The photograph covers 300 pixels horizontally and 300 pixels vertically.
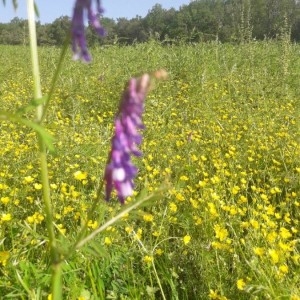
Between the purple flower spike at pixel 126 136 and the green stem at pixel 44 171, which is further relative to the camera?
the green stem at pixel 44 171

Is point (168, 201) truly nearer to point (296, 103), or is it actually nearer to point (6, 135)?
point (6, 135)

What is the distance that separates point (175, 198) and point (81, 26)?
1889 millimetres

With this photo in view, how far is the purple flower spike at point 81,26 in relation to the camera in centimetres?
86

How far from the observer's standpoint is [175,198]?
2.67 meters

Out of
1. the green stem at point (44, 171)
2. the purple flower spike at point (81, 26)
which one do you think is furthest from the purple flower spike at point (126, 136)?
the green stem at point (44, 171)

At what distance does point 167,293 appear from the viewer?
212cm

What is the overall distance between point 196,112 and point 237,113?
41 centimetres

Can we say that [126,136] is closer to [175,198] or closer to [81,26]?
[81,26]

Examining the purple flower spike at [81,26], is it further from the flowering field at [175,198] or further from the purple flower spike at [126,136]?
the flowering field at [175,198]

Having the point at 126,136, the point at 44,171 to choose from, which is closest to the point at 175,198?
the point at 44,171

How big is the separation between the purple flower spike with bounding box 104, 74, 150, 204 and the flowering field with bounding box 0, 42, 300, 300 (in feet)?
0.63

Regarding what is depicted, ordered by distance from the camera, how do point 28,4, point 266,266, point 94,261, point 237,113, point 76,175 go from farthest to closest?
point 237,113 < point 76,175 < point 94,261 < point 266,266 < point 28,4

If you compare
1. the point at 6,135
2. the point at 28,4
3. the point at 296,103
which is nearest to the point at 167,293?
the point at 28,4

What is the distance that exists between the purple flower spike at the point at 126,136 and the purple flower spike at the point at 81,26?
0.42ft
